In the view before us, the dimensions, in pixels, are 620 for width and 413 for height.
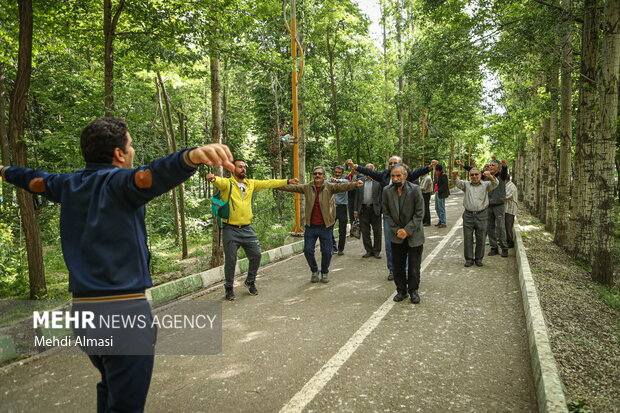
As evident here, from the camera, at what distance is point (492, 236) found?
9.77m

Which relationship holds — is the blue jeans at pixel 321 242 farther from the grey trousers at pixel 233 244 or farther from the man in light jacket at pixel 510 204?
the man in light jacket at pixel 510 204

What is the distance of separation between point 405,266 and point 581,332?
250 cm

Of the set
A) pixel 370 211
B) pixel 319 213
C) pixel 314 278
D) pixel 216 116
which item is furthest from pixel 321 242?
pixel 216 116

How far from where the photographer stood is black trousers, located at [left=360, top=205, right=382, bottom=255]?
9.69m

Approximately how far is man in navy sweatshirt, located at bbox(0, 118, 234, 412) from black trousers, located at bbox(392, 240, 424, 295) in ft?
15.7

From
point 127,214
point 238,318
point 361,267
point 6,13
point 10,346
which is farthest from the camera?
point 361,267

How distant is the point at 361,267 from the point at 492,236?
3.81m

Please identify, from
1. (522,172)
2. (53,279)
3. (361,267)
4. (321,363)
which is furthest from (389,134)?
(321,363)

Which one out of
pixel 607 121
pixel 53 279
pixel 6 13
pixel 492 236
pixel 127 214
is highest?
pixel 6 13

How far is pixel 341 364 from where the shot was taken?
4094 millimetres

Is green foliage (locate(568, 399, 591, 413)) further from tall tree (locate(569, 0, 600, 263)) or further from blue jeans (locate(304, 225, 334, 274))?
tall tree (locate(569, 0, 600, 263))

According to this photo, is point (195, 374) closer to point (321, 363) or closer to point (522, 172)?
point (321, 363)

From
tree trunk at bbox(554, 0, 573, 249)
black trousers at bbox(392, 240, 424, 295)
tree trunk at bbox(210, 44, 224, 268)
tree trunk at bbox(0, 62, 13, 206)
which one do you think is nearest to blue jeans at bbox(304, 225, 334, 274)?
black trousers at bbox(392, 240, 424, 295)

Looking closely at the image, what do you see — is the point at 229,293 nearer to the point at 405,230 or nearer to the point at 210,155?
the point at 405,230
